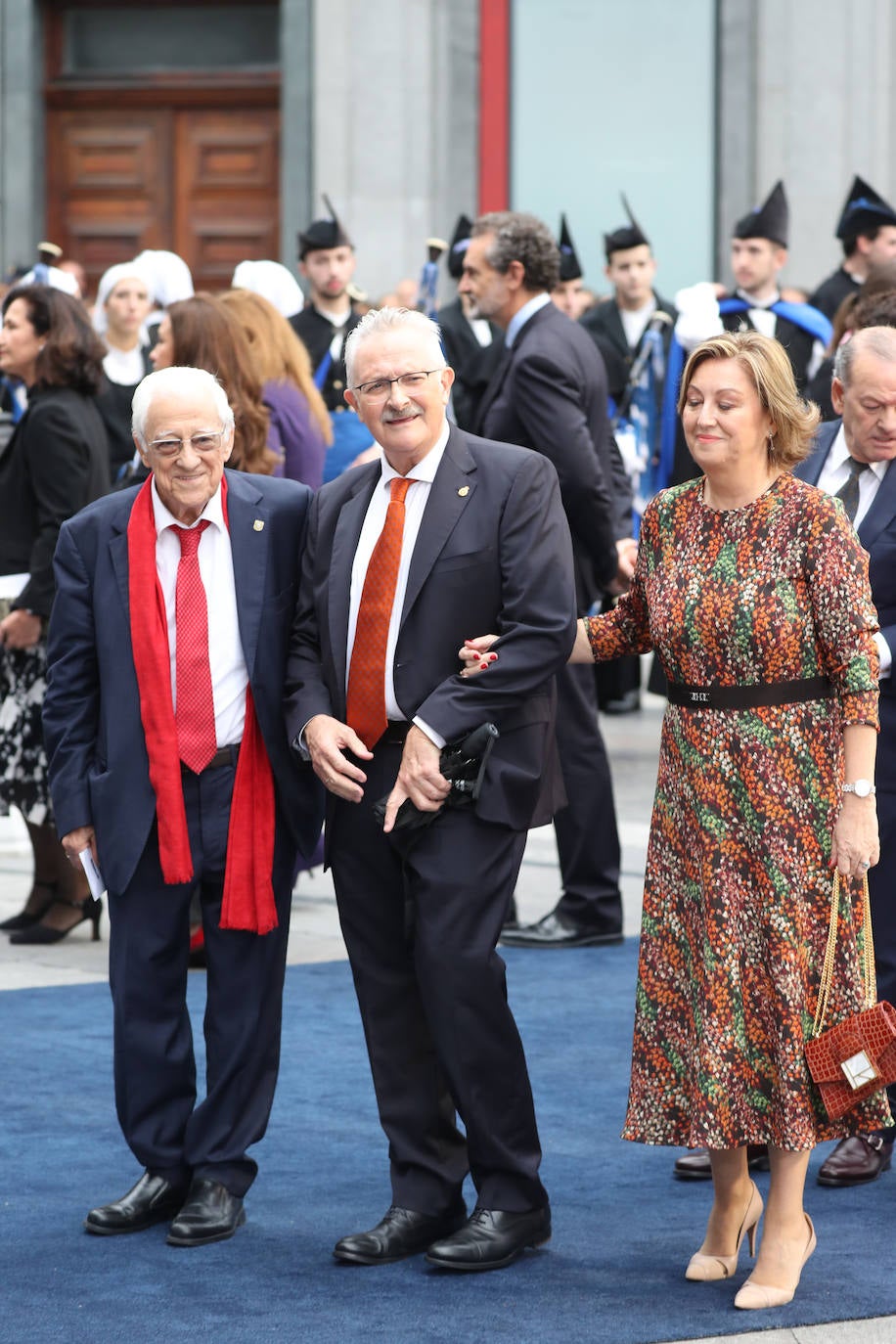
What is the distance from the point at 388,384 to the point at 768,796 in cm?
106

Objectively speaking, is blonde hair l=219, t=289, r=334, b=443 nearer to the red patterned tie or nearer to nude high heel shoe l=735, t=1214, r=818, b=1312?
the red patterned tie

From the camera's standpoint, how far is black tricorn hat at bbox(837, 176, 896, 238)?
927 centimetres

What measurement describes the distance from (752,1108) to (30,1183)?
1698 millimetres

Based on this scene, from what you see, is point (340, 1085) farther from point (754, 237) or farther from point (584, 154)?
point (584, 154)

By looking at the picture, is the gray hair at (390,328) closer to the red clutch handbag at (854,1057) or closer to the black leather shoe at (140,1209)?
the red clutch handbag at (854,1057)

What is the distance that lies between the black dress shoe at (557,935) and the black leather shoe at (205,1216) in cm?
272

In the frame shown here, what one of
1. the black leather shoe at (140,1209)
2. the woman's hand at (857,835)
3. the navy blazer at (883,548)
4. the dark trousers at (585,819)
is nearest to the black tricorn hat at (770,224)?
the dark trousers at (585,819)

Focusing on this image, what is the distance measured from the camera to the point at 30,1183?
5.14 m

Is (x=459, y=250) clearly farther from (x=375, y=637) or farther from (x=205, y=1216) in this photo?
(x=205, y=1216)

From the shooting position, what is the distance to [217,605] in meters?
4.77

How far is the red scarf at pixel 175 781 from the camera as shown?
468 cm

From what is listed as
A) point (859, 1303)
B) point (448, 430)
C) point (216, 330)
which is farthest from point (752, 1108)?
point (216, 330)

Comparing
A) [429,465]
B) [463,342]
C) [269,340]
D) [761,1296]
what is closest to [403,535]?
[429,465]

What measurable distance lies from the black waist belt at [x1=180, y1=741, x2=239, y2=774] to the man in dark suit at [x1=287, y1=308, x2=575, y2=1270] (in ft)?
0.68
